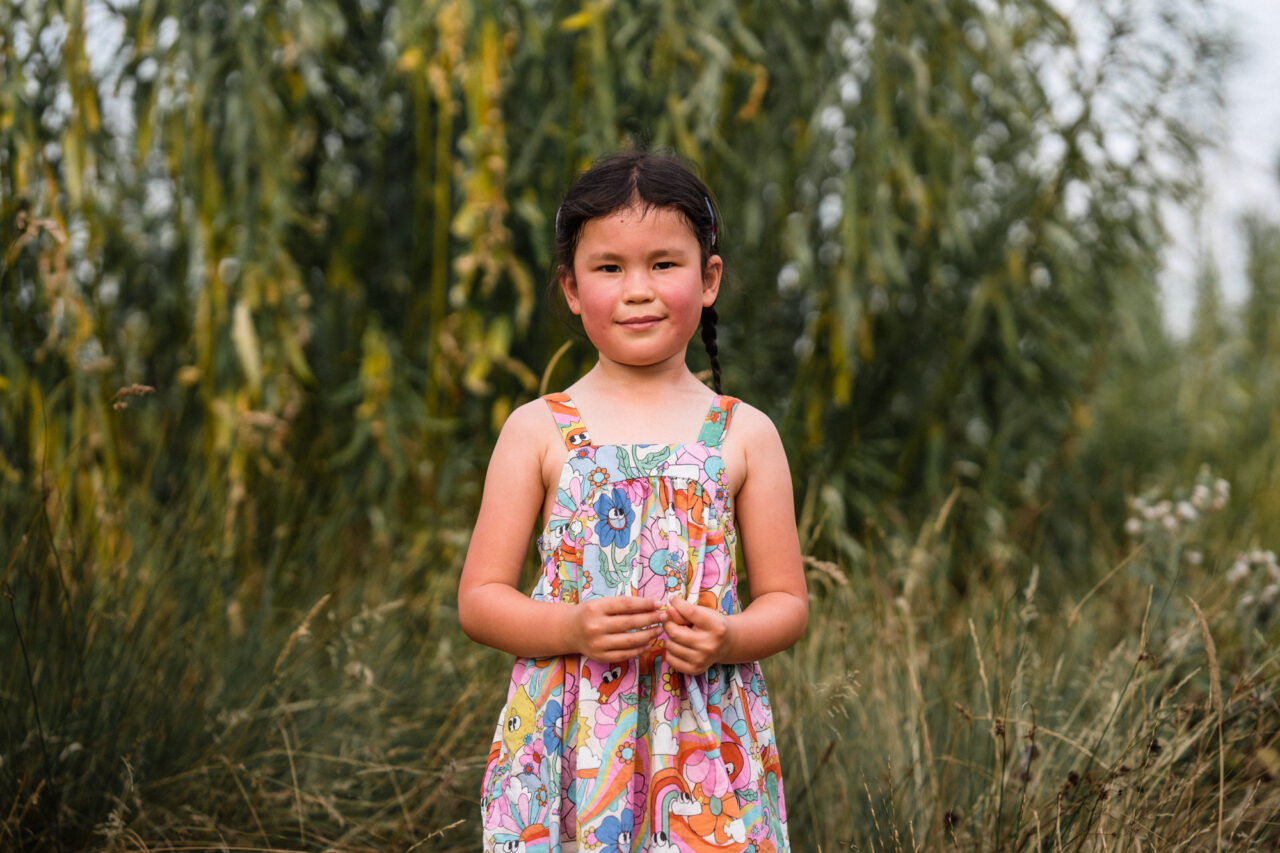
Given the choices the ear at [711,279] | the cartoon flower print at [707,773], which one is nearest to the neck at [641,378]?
the ear at [711,279]

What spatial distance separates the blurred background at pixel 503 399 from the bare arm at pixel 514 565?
2.17 ft

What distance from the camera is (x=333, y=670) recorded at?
252 centimetres

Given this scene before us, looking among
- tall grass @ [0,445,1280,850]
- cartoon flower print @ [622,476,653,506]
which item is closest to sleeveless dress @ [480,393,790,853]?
cartoon flower print @ [622,476,653,506]

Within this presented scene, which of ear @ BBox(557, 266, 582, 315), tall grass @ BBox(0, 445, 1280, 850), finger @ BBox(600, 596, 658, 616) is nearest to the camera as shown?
finger @ BBox(600, 596, 658, 616)

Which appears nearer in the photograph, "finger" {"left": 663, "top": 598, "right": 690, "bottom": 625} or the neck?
"finger" {"left": 663, "top": 598, "right": 690, "bottom": 625}

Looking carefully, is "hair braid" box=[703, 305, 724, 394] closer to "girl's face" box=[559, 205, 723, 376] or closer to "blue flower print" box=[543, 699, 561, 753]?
"girl's face" box=[559, 205, 723, 376]

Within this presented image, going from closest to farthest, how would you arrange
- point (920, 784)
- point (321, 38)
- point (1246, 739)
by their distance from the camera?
1. point (920, 784)
2. point (1246, 739)
3. point (321, 38)

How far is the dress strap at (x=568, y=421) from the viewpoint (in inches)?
Answer: 56.3

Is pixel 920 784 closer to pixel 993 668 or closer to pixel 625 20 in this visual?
pixel 993 668

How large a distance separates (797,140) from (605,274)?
2003 mm

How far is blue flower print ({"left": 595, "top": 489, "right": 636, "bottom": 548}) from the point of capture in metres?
1.40

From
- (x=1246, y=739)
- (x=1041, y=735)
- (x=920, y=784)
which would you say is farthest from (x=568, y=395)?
(x=1246, y=739)

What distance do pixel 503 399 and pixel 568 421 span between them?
184 cm

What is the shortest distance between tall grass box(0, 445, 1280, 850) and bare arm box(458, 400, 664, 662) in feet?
1.46
